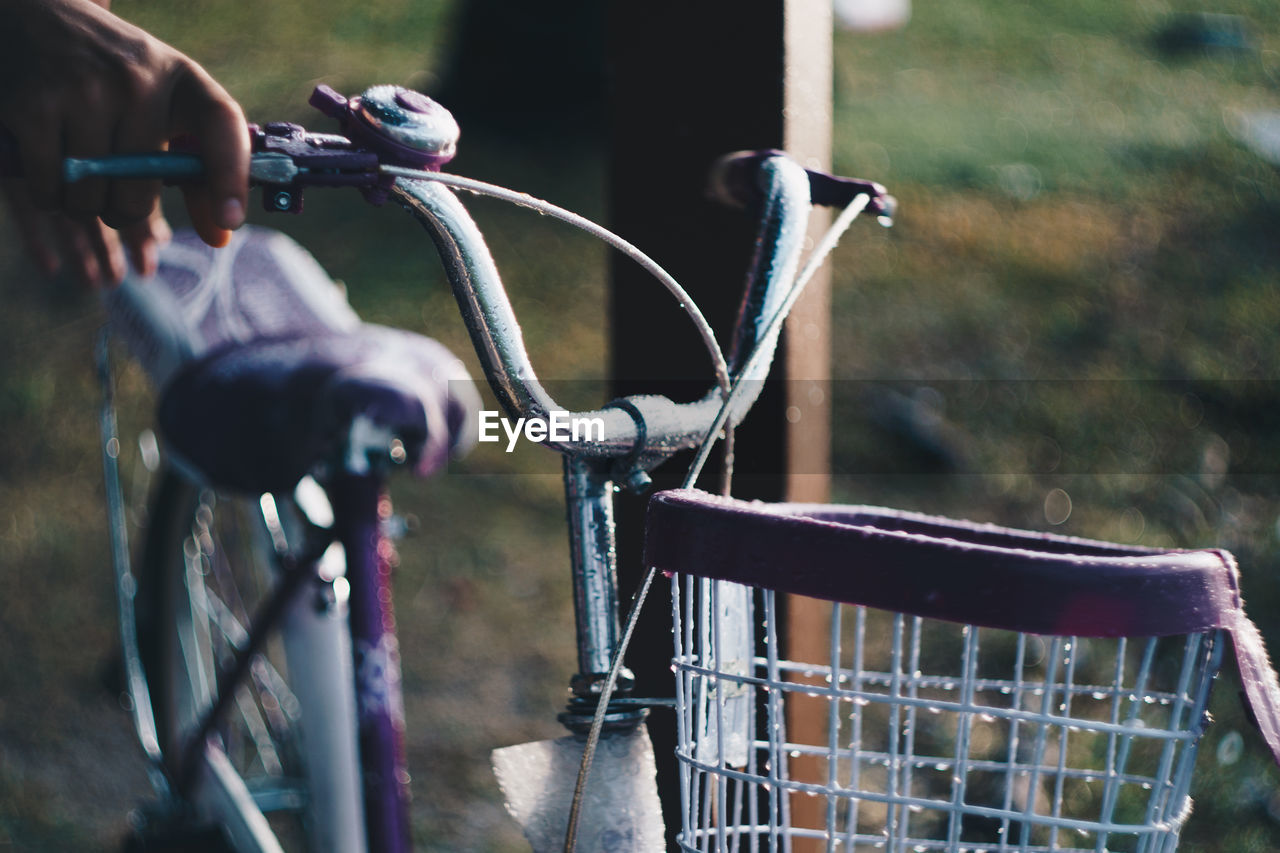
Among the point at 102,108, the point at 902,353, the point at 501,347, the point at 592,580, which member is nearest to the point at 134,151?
the point at 102,108

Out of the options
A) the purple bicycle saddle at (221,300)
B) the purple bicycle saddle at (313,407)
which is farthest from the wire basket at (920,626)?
the purple bicycle saddle at (221,300)

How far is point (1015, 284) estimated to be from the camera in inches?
199

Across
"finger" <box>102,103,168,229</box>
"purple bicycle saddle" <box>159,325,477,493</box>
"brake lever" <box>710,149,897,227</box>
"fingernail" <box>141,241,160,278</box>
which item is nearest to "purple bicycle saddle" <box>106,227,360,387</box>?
"purple bicycle saddle" <box>159,325,477,493</box>

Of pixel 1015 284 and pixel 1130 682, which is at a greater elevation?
pixel 1015 284

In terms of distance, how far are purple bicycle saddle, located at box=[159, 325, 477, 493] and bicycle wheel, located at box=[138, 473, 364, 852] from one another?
0.18 meters

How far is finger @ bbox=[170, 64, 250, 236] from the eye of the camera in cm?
74

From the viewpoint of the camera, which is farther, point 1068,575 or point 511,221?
point 511,221

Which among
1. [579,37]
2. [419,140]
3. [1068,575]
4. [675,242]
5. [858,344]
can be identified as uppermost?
[579,37]

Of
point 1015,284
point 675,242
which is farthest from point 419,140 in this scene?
point 1015,284

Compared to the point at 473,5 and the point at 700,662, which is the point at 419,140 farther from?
the point at 473,5

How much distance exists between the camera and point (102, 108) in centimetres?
75

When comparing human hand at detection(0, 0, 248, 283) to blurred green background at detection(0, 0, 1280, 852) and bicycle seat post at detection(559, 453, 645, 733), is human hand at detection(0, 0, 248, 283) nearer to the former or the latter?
bicycle seat post at detection(559, 453, 645, 733)

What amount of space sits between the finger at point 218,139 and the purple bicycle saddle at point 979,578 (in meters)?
0.37

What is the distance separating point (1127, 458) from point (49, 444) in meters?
4.19
